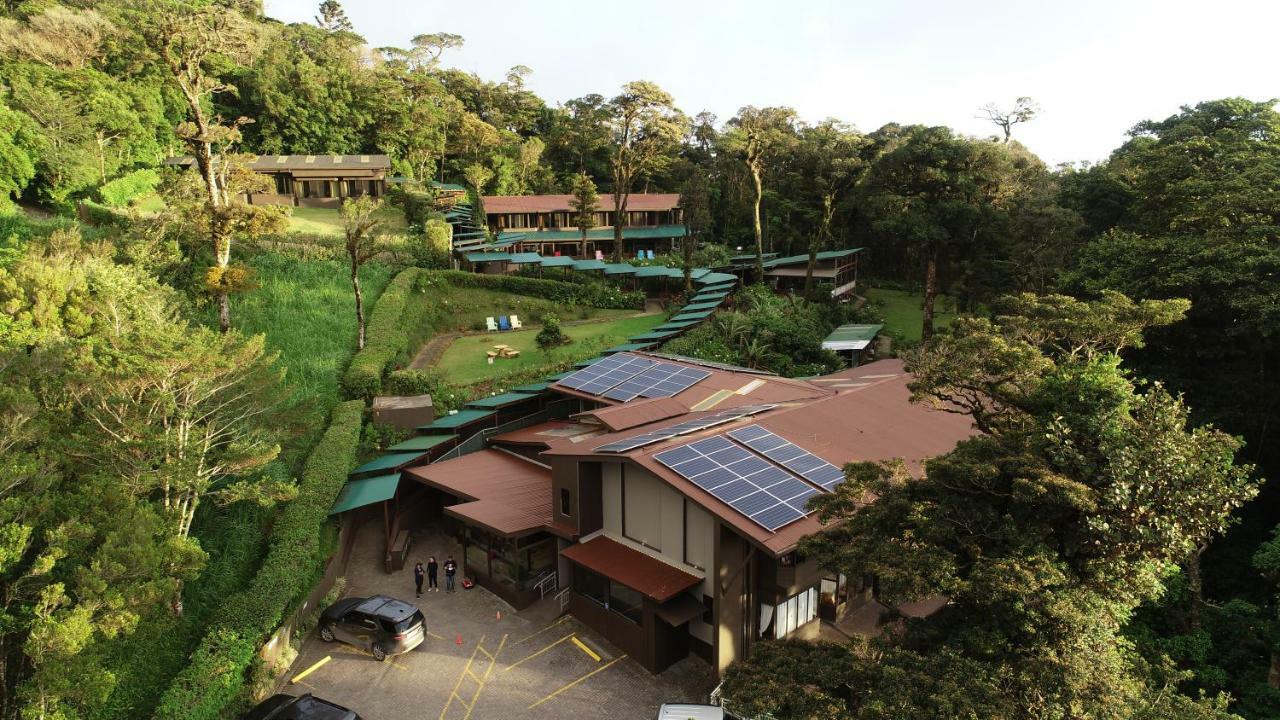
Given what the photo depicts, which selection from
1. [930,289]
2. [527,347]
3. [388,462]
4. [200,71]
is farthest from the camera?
[930,289]

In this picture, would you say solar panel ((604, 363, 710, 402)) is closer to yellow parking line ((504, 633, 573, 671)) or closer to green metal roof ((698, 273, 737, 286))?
yellow parking line ((504, 633, 573, 671))

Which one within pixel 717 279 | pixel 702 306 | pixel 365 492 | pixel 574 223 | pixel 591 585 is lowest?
pixel 591 585

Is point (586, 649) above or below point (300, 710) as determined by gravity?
below

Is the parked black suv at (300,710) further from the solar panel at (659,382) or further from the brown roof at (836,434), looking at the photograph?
the solar panel at (659,382)

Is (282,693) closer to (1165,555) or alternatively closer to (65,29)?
(1165,555)

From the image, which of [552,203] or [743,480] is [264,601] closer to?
[743,480]

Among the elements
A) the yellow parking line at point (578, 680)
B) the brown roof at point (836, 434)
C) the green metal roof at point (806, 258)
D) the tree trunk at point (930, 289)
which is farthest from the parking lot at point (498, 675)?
the green metal roof at point (806, 258)

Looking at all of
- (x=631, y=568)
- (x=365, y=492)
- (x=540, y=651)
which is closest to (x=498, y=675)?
(x=540, y=651)
